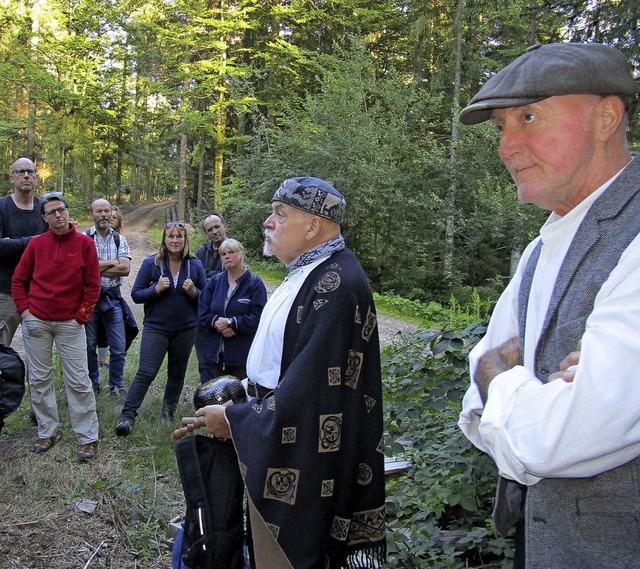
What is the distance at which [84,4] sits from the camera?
24781 millimetres

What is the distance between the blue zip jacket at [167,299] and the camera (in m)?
5.51

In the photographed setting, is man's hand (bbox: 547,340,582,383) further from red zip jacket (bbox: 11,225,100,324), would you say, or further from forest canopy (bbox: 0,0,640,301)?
forest canopy (bbox: 0,0,640,301)

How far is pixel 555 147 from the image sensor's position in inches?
56.1

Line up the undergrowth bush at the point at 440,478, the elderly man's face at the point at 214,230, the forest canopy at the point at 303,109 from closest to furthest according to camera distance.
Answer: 1. the undergrowth bush at the point at 440,478
2. the elderly man's face at the point at 214,230
3. the forest canopy at the point at 303,109

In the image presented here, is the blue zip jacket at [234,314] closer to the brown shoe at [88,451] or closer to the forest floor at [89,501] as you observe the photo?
the forest floor at [89,501]

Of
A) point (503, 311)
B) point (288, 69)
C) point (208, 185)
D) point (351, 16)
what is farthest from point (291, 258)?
point (208, 185)

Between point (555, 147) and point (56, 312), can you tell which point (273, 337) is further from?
point (56, 312)

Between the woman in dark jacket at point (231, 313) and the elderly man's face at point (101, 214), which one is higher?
the elderly man's face at point (101, 214)

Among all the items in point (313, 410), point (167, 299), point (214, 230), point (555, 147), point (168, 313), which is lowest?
point (168, 313)

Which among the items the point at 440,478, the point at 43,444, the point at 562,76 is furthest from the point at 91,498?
the point at 562,76

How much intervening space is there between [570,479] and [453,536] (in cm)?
222

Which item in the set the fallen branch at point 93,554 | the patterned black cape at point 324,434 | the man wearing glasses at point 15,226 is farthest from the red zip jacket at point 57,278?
the patterned black cape at point 324,434

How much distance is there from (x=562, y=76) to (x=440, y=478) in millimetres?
2662

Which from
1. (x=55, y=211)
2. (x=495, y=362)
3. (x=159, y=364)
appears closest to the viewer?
(x=495, y=362)
